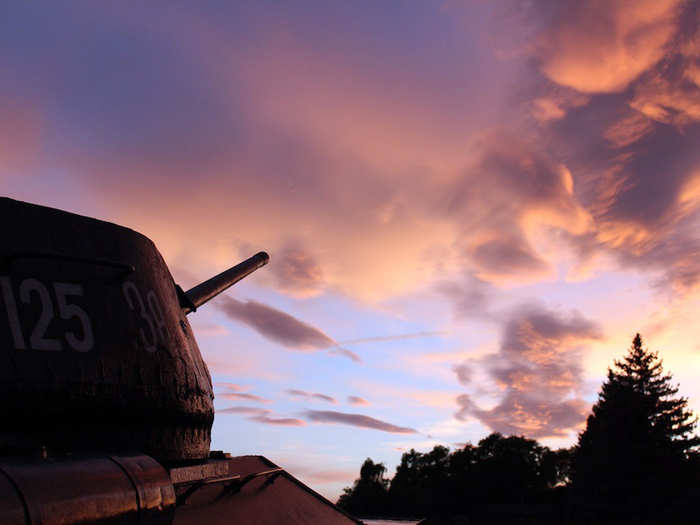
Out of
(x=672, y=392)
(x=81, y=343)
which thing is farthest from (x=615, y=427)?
(x=81, y=343)

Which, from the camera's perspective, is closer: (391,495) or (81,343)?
(81,343)

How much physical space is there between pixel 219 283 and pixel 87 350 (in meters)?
4.20

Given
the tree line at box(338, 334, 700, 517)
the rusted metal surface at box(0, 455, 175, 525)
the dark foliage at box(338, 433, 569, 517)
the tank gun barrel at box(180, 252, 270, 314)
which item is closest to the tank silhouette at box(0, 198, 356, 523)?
the rusted metal surface at box(0, 455, 175, 525)

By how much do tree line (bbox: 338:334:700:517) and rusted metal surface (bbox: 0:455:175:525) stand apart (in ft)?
131

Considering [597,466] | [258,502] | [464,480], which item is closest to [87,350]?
[258,502]

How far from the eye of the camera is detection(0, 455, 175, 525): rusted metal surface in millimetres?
3482

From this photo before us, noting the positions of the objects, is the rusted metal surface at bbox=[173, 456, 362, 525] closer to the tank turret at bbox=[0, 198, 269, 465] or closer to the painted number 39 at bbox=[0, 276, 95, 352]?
the tank turret at bbox=[0, 198, 269, 465]

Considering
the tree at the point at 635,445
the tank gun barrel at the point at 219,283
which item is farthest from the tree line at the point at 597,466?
the tank gun barrel at the point at 219,283

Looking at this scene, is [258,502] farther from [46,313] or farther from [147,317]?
[46,313]

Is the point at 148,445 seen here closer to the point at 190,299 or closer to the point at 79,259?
the point at 79,259

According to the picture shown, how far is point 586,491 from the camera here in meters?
42.1

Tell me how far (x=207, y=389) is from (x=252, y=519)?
4.28ft

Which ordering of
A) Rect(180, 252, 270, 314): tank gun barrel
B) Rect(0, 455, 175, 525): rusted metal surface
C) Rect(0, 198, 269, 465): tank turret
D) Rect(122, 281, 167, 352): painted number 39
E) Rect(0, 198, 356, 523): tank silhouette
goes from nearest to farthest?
Rect(0, 455, 175, 525): rusted metal surface
Rect(0, 198, 356, 523): tank silhouette
Rect(0, 198, 269, 465): tank turret
Rect(122, 281, 167, 352): painted number 39
Rect(180, 252, 270, 314): tank gun barrel

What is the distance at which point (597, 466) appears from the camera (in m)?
42.8
